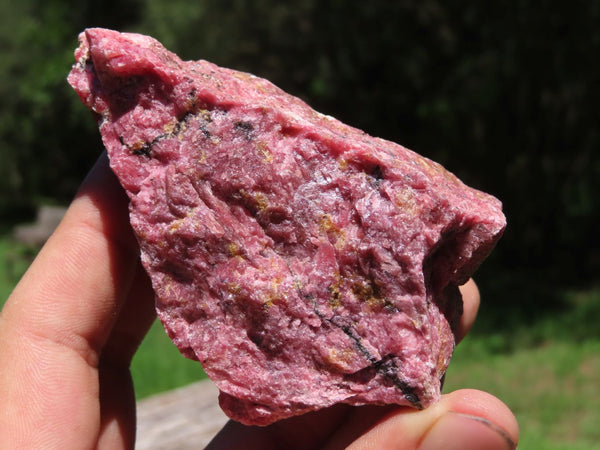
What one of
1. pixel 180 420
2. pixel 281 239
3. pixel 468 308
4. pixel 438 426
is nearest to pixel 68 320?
pixel 281 239

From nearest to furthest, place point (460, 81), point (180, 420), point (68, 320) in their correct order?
1. point (68, 320)
2. point (180, 420)
3. point (460, 81)

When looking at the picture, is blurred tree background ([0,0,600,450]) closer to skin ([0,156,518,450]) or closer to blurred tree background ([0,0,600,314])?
blurred tree background ([0,0,600,314])

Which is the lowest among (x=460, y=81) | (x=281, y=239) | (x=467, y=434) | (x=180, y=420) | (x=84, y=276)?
(x=180, y=420)

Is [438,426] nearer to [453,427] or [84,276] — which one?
[453,427]

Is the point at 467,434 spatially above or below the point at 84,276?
below

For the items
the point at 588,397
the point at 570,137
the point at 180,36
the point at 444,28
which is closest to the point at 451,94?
the point at 444,28

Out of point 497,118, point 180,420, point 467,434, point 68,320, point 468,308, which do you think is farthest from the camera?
point 497,118

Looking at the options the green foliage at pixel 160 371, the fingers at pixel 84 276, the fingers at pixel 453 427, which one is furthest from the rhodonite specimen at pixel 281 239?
the green foliage at pixel 160 371
